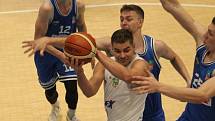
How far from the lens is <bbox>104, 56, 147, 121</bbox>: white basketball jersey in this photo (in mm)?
3996

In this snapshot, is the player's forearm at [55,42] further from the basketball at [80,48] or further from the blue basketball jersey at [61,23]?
the blue basketball jersey at [61,23]

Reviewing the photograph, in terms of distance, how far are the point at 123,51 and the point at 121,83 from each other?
0.30 meters

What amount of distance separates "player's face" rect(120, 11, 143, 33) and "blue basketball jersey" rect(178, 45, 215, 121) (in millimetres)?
647

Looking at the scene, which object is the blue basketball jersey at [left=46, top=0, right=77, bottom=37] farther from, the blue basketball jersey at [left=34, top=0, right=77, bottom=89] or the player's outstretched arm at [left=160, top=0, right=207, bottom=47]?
the player's outstretched arm at [left=160, top=0, right=207, bottom=47]

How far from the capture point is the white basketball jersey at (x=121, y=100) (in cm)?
400

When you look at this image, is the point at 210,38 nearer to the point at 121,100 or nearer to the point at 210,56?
the point at 210,56

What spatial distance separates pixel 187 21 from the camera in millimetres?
4414

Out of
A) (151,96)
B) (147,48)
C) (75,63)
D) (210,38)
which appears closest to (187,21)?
(147,48)

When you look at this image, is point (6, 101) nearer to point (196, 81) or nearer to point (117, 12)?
point (196, 81)

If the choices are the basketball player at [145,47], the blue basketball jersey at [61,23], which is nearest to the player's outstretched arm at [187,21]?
the basketball player at [145,47]

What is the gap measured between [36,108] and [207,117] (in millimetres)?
3059

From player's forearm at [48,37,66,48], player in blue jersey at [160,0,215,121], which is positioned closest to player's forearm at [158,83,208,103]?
player in blue jersey at [160,0,215,121]

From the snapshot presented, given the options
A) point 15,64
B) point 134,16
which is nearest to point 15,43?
point 15,64

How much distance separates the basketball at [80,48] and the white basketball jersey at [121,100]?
459 mm
